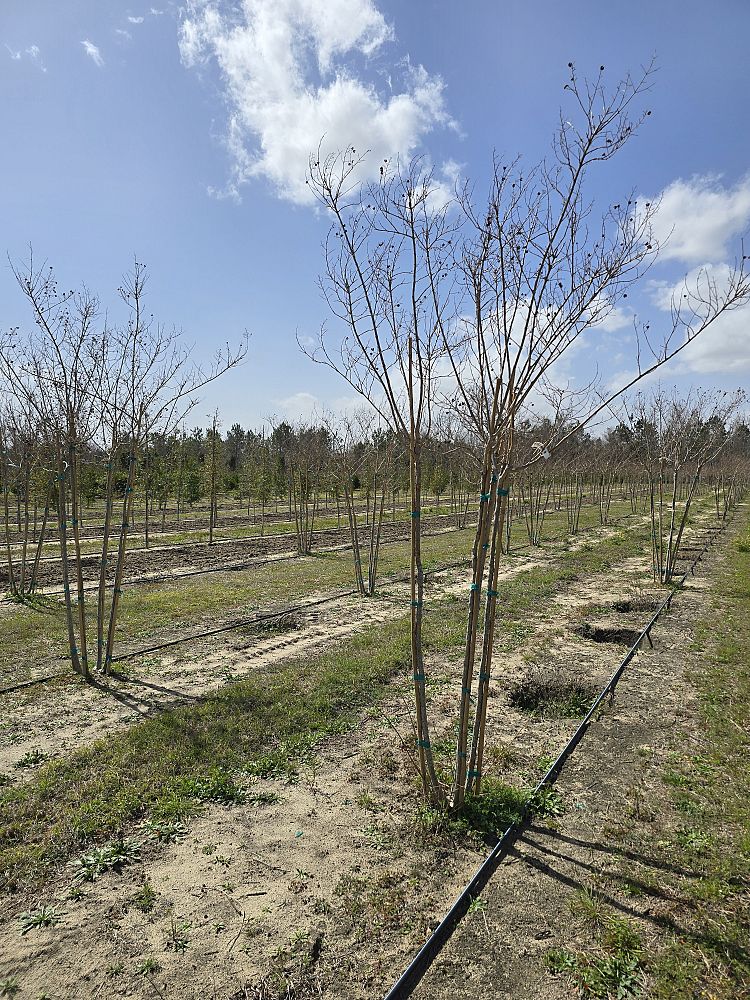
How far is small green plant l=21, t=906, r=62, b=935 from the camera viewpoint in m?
2.95

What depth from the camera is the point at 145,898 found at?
3113mm

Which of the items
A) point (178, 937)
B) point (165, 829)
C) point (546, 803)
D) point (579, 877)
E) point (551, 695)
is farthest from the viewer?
point (551, 695)

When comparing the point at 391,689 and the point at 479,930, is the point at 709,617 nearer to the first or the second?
the point at 391,689

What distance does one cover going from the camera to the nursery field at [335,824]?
270 centimetres

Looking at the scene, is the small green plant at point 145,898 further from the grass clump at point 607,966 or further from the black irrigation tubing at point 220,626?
the black irrigation tubing at point 220,626

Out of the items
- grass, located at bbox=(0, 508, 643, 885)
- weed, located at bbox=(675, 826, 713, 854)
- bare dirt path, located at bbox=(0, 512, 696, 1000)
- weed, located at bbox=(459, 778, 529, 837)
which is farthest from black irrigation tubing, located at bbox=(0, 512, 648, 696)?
weed, located at bbox=(675, 826, 713, 854)

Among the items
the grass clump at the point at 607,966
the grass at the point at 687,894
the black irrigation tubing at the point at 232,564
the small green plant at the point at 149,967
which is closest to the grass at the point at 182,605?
the black irrigation tubing at the point at 232,564

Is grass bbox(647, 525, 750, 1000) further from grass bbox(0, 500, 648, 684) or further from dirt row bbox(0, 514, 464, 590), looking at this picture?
dirt row bbox(0, 514, 464, 590)

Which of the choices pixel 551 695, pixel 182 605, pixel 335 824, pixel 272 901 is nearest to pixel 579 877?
pixel 335 824

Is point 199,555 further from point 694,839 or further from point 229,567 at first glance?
point 694,839

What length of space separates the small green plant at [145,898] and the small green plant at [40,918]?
39cm

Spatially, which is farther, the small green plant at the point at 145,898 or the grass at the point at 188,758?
the grass at the point at 188,758

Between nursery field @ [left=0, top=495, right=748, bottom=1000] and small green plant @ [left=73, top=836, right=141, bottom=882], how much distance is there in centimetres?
1

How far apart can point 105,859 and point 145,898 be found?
1.61ft
